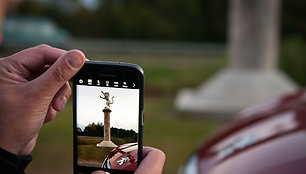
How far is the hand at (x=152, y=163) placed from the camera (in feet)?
4.33

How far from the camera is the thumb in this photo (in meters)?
1.24

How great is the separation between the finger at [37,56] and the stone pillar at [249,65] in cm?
607

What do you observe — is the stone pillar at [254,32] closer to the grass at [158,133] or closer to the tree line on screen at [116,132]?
the grass at [158,133]

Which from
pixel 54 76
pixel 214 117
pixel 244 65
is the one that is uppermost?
pixel 54 76

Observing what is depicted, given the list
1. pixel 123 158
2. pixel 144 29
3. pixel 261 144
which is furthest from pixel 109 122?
pixel 144 29

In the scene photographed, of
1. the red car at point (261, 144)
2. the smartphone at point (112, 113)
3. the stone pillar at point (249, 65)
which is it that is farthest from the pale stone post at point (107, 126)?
the stone pillar at point (249, 65)

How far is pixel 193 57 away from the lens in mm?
17234

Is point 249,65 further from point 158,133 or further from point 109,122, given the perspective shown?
point 109,122

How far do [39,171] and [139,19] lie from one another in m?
13.9

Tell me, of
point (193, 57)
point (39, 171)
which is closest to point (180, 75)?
point (193, 57)

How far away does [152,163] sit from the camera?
134cm

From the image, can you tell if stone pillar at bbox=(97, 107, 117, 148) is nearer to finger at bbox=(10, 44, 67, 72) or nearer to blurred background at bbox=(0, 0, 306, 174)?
finger at bbox=(10, 44, 67, 72)

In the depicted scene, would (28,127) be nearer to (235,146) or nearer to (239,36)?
(235,146)

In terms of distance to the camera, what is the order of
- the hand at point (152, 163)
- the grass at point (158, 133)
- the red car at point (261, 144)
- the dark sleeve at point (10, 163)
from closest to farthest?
the dark sleeve at point (10, 163) < the hand at point (152, 163) < the red car at point (261, 144) < the grass at point (158, 133)
